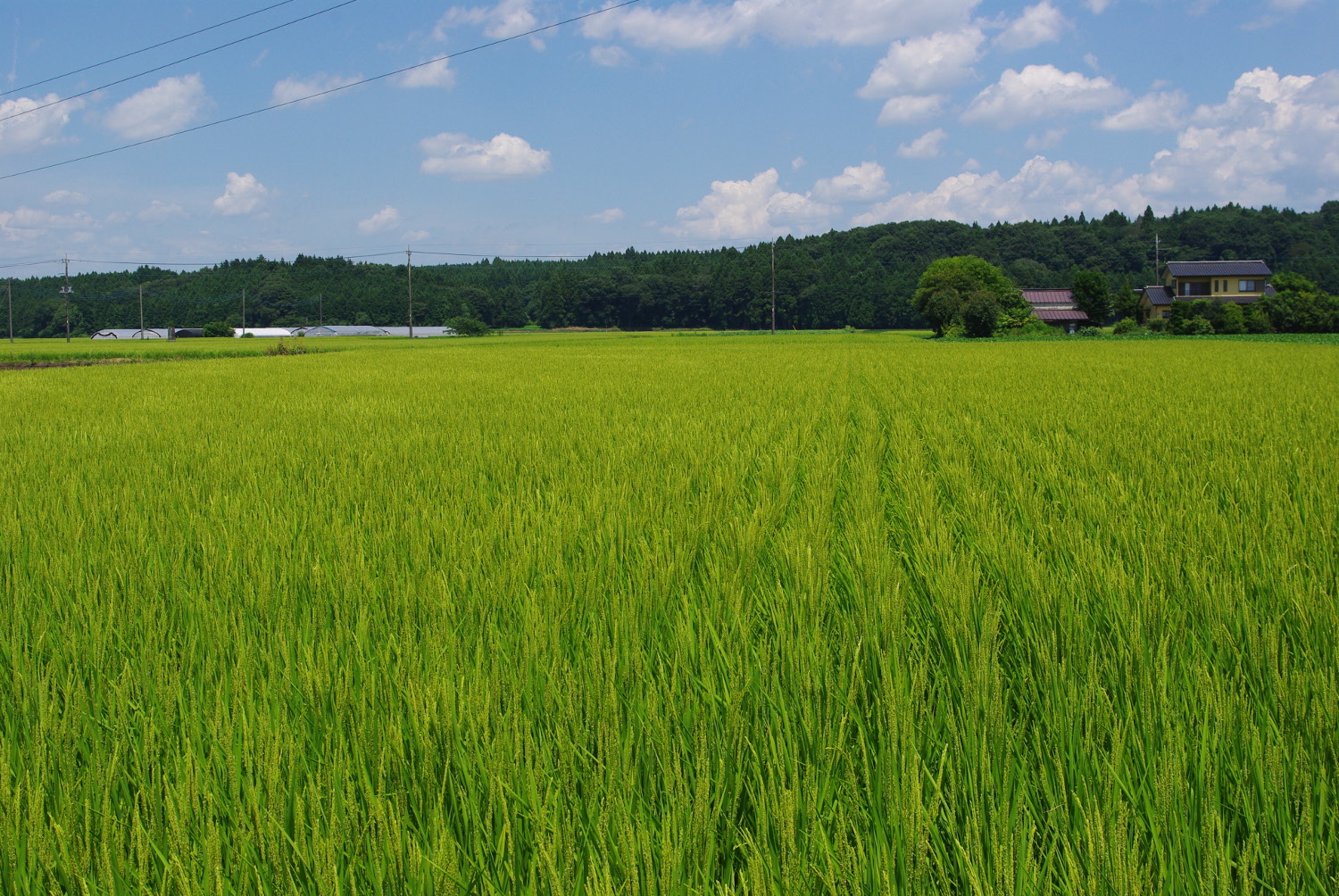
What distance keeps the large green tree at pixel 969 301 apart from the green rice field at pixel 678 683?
130ft

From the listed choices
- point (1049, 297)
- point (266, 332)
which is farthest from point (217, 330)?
point (1049, 297)

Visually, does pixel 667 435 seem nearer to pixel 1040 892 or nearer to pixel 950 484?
pixel 950 484

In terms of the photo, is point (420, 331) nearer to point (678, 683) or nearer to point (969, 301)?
point (969, 301)

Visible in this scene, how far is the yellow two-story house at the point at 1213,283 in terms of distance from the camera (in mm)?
62062

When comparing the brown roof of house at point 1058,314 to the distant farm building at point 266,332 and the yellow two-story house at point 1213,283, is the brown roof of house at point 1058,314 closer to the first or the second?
the yellow two-story house at point 1213,283

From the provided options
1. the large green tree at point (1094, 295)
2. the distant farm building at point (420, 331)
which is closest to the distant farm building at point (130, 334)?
the distant farm building at point (420, 331)

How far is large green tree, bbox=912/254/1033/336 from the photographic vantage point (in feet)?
134

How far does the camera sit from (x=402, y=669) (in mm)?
1643

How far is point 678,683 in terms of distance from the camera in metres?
1.53

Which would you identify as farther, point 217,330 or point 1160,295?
point 217,330

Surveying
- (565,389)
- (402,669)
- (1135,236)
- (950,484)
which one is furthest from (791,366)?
(1135,236)

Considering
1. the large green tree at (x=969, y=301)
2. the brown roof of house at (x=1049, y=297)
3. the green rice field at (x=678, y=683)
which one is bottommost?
the green rice field at (x=678, y=683)

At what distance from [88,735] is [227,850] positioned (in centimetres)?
61

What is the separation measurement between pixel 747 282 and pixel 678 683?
83.0 metres
